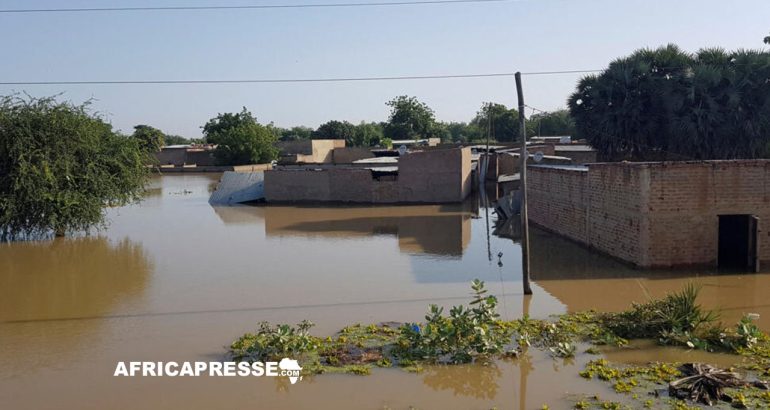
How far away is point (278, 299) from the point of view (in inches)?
482

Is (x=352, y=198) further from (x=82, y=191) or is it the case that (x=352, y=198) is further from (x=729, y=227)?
(x=729, y=227)

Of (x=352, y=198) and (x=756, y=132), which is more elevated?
(x=756, y=132)

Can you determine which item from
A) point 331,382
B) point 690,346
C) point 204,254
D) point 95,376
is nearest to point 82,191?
point 204,254

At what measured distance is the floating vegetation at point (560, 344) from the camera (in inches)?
289

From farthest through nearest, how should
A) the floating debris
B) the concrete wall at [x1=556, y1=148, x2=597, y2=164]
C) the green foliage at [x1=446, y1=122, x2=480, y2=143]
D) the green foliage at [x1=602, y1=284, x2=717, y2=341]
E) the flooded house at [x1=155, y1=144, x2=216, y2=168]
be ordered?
1. the green foliage at [x1=446, y1=122, x2=480, y2=143]
2. the flooded house at [x1=155, y1=144, x2=216, y2=168]
3. the concrete wall at [x1=556, y1=148, x2=597, y2=164]
4. the green foliage at [x1=602, y1=284, x2=717, y2=341]
5. the floating debris

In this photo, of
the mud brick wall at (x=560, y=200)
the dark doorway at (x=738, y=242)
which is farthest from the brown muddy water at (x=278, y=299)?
the dark doorway at (x=738, y=242)

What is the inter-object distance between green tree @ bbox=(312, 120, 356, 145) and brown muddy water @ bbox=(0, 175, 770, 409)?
160 ft

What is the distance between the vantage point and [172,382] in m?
8.17

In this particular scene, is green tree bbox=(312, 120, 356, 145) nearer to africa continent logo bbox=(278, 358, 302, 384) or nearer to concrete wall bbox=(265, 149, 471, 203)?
concrete wall bbox=(265, 149, 471, 203)

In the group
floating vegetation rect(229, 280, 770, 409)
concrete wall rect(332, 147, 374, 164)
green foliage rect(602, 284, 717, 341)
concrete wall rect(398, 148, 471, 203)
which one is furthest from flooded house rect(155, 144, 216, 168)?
green foliage rect(602, 284, 717, 341)

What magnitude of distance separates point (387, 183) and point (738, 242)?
17.3 m

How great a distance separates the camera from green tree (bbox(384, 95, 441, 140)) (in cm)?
7350

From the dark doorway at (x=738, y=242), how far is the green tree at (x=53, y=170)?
681 inches

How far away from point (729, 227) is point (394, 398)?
10582 mm
